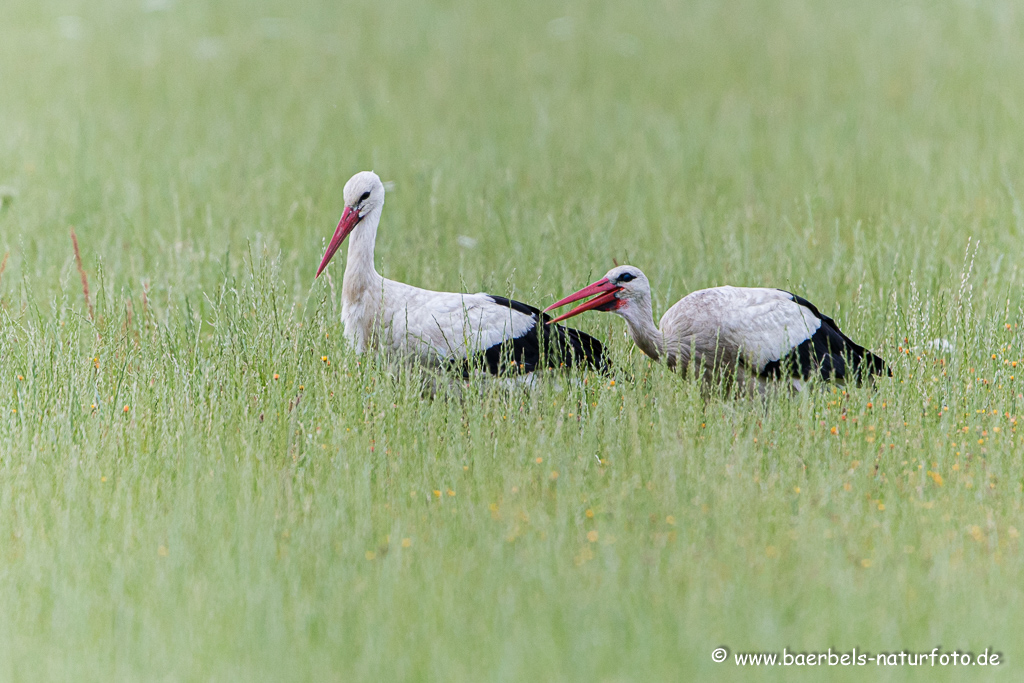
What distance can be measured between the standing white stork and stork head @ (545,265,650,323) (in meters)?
0.22

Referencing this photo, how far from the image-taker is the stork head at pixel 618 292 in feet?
18.0

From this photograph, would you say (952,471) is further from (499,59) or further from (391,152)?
(499,59)

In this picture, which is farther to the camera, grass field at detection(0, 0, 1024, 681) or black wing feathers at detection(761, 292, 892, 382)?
black wing feathers at detection(761, 292, 892, 382)

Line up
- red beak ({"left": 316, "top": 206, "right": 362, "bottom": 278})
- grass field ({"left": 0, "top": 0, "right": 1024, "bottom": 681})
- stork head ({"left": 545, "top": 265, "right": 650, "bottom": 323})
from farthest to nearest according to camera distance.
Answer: red beak ({"left": 316, "top": 206, "right": 362, "bottom": 278})
stork head ({"left": 545, "top": 265, "right": 650, "bottom": 323})
grass field ({"left": 0, "top": 0, "right": 1024, "bottom": 681})

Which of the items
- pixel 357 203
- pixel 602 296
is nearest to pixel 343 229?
pixel 357 203

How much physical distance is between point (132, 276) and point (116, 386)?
2.55 meters

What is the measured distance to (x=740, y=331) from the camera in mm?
5559

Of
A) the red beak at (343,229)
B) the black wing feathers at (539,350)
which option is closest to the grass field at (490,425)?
the black wing feathers at (539,350)

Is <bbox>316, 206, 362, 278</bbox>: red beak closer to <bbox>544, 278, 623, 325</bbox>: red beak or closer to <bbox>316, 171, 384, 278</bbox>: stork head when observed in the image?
<bbox>316, 171, 384, 278</bbox>: stork head

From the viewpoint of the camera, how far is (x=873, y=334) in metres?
6.44

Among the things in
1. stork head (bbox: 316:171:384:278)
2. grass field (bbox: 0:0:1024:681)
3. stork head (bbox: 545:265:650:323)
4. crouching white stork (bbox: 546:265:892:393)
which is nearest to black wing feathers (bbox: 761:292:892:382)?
crouching white stork (bbox: 546:265:892:393)

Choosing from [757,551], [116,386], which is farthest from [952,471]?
[116,386]

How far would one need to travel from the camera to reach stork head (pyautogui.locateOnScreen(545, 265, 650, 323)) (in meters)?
5.50

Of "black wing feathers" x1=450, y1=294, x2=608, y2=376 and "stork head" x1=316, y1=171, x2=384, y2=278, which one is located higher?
"stork head" x1=316, y1=171, x2=384, y2=278
